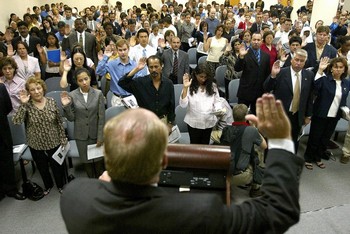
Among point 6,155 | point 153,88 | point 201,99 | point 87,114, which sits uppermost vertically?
point 153,88

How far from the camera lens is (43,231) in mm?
3002

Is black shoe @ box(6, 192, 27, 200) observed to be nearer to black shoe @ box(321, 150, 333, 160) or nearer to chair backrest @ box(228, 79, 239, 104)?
chair backrest @ box(228, 79, 239, 104)

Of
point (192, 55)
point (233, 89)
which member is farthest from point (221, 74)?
point (192, 55)

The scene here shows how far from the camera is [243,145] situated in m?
3.15

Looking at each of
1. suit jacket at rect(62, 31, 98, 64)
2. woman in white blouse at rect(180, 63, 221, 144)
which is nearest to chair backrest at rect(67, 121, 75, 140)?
woman in white blouse at rect(180, 63, 221, 144)

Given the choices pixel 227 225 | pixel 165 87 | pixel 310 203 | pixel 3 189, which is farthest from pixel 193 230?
pixel 3 189

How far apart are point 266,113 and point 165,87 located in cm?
241

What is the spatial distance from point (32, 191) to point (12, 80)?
1.51m

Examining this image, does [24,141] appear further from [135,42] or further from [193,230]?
[193,230]

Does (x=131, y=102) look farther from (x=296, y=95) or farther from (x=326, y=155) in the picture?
(x=326, y=155)

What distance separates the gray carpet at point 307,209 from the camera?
9.95 feet

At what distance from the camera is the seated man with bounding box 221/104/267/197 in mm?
3127

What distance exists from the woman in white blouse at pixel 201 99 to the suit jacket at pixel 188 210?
241 cm

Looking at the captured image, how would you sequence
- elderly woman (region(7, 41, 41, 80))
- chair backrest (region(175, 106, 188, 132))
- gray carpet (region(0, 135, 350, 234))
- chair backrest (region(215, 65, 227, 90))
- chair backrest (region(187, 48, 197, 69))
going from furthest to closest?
chair backrest (region(187, 48, 197, 69))
chair backrest (region(215, 65, 227, 90))
elderly woman (region(7, 41, 41, 80))
chair backrest (region(175, 106, 188, 132))
gray carpet (region(0, 135, 350, 234))
